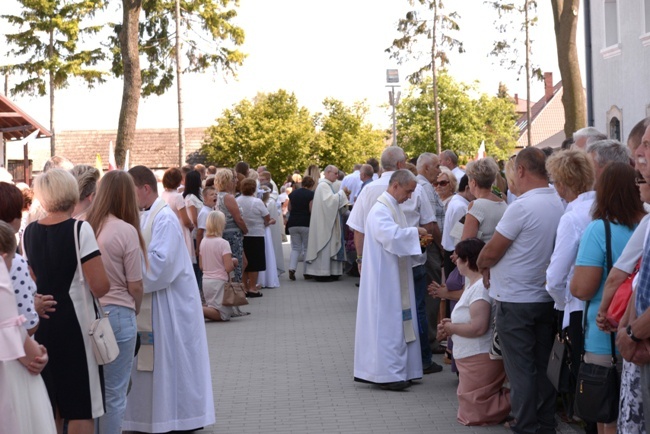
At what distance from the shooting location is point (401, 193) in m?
10.2

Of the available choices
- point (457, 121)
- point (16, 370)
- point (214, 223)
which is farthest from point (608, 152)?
point (457, 121)

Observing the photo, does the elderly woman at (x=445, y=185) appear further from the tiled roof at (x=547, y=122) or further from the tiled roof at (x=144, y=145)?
the tiled roof at (x=547, y=122)

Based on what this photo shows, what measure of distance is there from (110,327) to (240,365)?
223 inches

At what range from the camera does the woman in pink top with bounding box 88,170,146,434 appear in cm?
714

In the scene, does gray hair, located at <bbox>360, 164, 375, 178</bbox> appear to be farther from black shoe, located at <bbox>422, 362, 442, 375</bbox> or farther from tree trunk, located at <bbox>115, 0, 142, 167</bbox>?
tree trunk, located at <bbox>115, 0, 142, 167</bbox>

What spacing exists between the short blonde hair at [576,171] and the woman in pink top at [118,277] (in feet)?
9.41

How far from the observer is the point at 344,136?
80438 mm

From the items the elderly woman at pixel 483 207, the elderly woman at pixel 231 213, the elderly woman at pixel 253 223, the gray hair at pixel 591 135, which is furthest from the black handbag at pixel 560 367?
the elderly woman at pixel 253 223

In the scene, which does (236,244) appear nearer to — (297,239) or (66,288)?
(297,239)

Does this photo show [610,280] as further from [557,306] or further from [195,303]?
[195,303]

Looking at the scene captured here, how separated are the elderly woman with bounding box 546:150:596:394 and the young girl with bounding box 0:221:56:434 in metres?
3.33

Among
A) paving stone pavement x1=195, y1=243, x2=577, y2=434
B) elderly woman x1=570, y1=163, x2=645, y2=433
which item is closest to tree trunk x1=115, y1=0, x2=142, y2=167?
paving stone pavement x1=195, y1=243, x2=577, y2=434

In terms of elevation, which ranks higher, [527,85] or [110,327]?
[527,85]

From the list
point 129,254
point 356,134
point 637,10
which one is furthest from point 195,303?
point 356,134
